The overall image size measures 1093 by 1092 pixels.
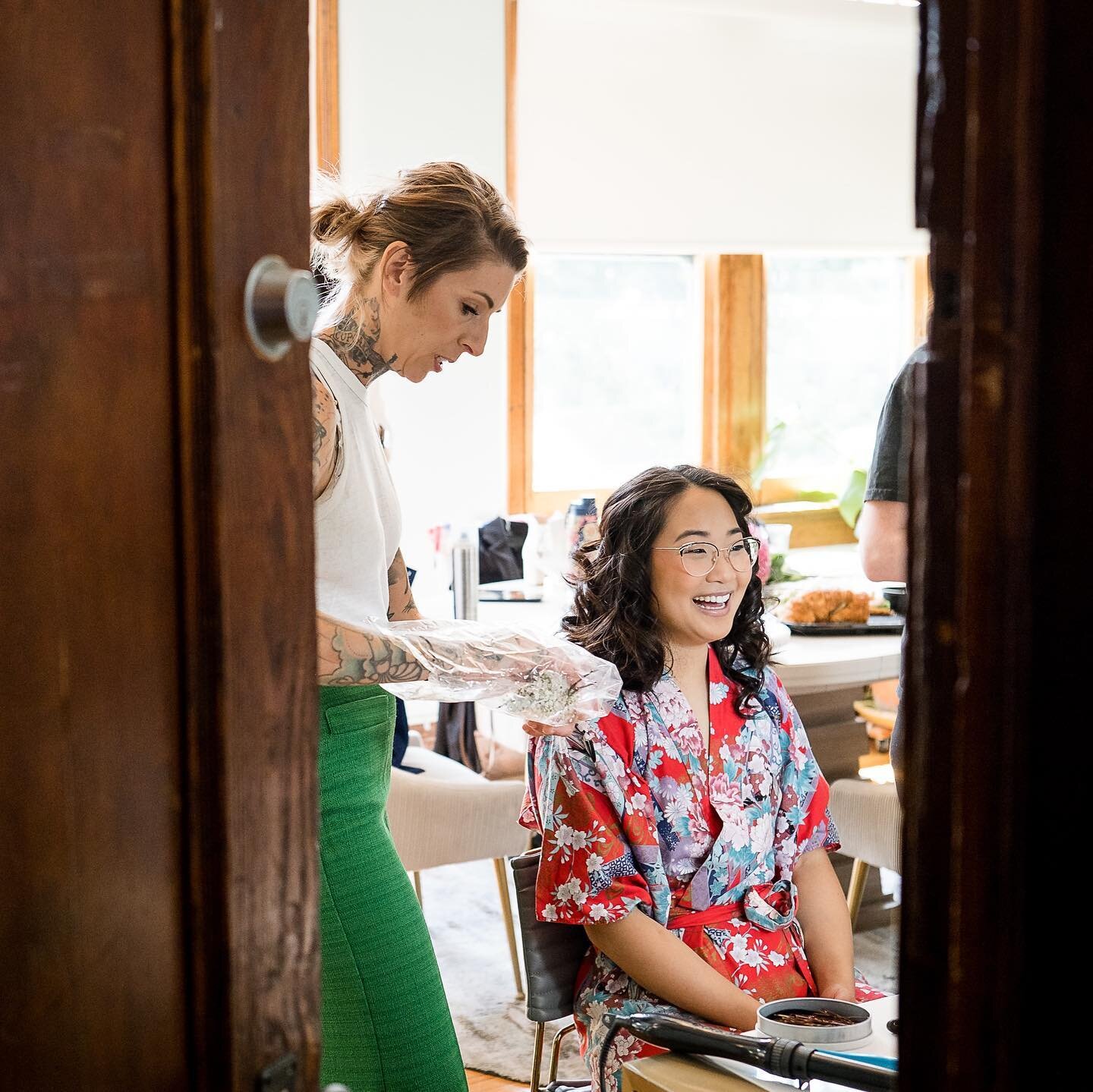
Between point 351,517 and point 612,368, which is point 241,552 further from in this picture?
point 612,368

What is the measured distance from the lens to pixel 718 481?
2.07 metres

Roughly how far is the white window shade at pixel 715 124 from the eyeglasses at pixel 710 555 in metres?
2.74

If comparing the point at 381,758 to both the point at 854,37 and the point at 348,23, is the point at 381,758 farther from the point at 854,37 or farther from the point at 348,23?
the point at 854,37

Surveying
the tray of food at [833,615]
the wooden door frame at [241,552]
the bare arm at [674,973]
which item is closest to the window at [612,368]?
the tray of food at [833,615]

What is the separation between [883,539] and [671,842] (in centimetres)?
60

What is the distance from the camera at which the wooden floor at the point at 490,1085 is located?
254cm

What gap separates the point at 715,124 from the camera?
4.85m

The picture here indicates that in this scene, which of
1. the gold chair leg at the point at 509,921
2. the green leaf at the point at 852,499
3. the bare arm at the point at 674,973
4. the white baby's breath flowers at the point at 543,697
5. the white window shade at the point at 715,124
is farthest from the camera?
the green leaf at the point at 852,499

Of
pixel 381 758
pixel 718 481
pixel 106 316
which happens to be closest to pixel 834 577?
pixel 718 481

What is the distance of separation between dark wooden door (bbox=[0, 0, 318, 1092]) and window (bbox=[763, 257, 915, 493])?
468cm

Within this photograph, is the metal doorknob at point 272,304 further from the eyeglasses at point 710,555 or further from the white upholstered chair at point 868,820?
the white upholstered chair at point 868,820

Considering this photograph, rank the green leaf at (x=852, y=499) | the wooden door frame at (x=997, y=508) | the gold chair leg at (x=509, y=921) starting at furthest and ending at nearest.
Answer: the green leaf at (x=852, y=499)
the gold chair leg at (x=509, y=921)
the wooden door frame at (x=997, y=508)

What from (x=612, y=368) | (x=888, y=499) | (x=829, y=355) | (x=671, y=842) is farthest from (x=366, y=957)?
(x=829, y=355)

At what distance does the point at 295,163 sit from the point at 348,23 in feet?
12.3
